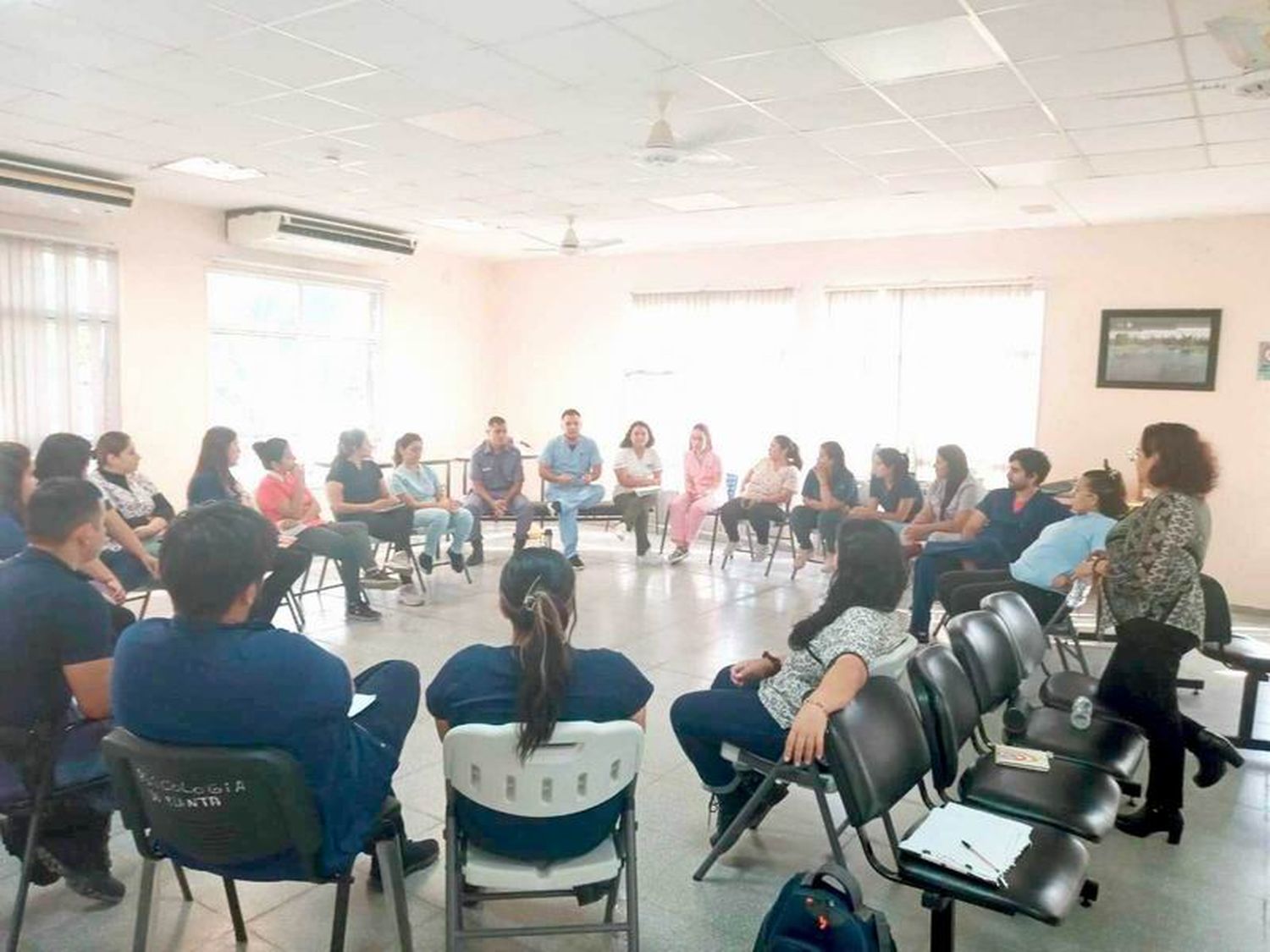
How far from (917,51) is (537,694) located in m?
2.99

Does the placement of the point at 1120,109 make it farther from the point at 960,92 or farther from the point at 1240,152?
the point at 1240,152

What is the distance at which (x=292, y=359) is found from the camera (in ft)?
26.6

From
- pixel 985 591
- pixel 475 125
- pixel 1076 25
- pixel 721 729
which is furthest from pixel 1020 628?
pixel 475 125

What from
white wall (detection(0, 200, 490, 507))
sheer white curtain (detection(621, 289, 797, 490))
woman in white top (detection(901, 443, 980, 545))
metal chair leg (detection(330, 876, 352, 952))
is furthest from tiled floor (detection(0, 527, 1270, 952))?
sheer white curtain (detection(621, 289, 797, 490))

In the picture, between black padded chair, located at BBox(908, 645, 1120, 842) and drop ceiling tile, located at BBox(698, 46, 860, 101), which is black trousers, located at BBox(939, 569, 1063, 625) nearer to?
black padded chair, located at BBox(908, 645, 1120, 842)

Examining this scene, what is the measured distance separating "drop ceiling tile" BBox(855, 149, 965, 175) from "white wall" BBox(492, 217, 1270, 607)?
89.9 inches

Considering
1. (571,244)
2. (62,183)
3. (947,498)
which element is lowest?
(947,498)

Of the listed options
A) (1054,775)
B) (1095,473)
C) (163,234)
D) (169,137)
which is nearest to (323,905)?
(1054,775)

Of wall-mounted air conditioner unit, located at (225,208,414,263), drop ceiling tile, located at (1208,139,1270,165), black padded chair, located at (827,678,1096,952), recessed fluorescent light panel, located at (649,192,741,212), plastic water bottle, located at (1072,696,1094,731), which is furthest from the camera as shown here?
wall-mounted air conditioner unit, located at (225,208,414,263)

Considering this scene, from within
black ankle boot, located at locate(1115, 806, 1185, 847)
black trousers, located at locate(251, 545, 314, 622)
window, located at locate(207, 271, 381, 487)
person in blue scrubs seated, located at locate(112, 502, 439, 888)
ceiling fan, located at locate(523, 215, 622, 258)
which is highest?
ceiling fan, located at locate(523, 215, 622, 258)

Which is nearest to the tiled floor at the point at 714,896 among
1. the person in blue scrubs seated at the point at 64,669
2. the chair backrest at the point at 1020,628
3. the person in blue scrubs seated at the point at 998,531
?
the person in blue scrubs seated at the point at 64,669

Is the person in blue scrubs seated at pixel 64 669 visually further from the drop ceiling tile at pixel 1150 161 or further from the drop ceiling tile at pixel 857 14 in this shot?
the drop ceiling tile at pixel 1150 161

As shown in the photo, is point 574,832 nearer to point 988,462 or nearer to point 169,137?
point 169,137

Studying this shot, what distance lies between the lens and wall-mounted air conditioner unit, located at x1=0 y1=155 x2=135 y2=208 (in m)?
5.55
